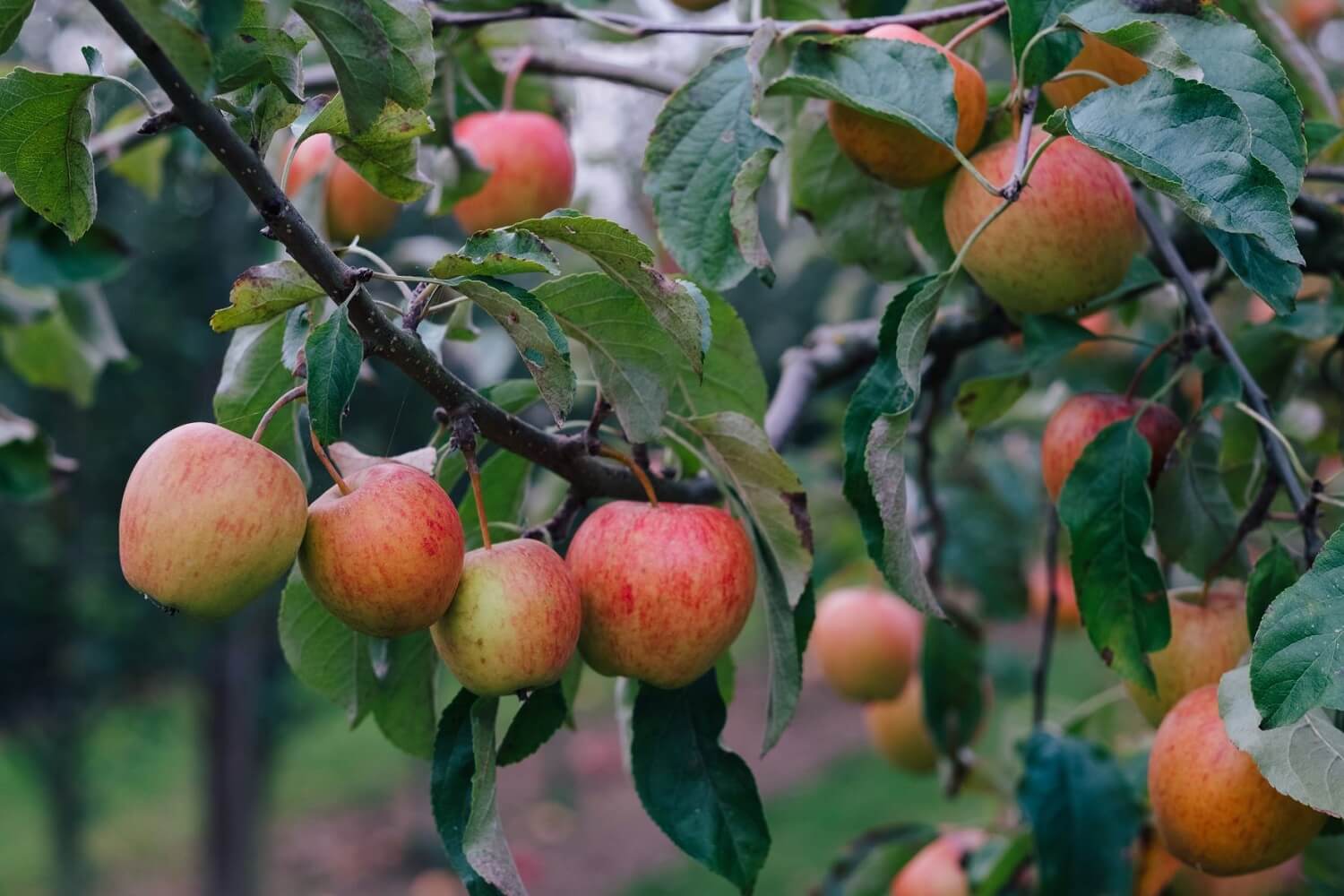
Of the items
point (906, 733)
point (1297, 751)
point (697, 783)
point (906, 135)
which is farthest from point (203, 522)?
point (906, 733)

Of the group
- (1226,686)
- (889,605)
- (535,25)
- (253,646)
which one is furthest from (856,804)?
(1226,686)

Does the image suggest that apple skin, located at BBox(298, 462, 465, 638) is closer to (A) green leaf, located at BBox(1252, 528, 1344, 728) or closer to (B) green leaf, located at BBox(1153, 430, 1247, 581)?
(A) green leaf, located at BBox(1252, 528, 1344, 728)

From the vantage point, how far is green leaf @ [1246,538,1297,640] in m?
0.85

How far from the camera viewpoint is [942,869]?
152cm

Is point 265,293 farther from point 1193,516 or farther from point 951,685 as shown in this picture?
point 951,685

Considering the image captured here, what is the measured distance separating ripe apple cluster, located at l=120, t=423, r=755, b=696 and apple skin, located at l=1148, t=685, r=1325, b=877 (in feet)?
1.16

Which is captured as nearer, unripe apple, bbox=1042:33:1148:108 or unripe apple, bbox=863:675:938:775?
unripe apple, bbox=1042:33:1148:108

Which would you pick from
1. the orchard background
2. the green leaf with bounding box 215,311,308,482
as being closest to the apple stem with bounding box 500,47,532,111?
the orchard background

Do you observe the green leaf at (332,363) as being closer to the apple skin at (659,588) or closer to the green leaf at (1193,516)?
the apple skin at (659,588)

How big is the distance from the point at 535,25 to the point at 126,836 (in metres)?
6.00

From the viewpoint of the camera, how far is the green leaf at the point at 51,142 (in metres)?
0.71

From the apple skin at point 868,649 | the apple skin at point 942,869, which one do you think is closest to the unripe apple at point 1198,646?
the apple skin at point 942,869

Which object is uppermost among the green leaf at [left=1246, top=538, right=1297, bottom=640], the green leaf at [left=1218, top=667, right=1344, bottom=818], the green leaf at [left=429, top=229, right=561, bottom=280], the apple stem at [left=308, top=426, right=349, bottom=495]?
the green leaf at [left=429, top=229, right=561, bottom=280]

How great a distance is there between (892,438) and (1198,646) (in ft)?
1.24
